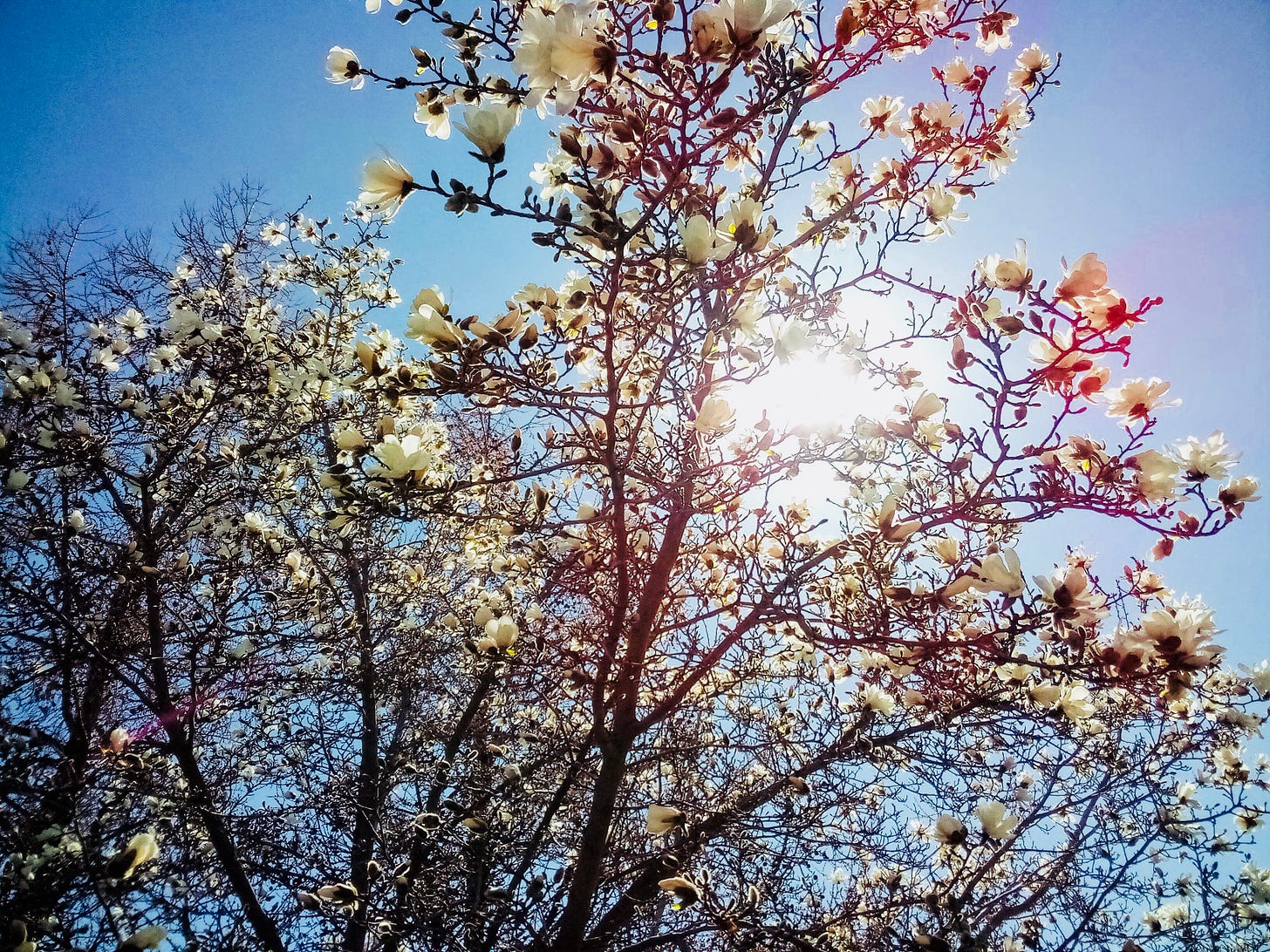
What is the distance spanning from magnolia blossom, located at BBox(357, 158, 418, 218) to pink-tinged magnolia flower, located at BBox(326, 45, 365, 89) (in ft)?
2.20

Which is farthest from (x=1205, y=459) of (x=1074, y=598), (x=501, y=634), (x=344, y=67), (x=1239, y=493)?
(x=344, y=67)

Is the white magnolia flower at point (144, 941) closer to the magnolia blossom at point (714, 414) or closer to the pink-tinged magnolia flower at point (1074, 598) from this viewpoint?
Result: the magnolia blossom at point (714, 414)

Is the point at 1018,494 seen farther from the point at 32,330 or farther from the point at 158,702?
the point at 32,330

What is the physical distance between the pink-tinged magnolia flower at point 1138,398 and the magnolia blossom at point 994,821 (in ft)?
5.19

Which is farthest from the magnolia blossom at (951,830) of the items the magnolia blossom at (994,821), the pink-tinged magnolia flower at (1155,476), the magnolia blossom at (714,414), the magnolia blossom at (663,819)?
the magnolia blossom at (714,414)

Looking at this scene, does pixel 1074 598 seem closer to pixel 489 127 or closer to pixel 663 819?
pixel 663 819

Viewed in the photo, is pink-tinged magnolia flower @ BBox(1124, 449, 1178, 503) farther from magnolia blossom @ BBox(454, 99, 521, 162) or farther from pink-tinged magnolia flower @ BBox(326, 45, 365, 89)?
pink-tinged magnolia flower @ BBox(326, 45, 365, 89)

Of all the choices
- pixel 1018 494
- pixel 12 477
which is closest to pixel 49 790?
pixel 12 477

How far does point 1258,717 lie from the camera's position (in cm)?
411

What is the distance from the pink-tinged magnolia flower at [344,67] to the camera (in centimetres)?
202

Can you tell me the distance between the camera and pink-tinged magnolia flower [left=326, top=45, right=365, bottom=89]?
2.02 metres

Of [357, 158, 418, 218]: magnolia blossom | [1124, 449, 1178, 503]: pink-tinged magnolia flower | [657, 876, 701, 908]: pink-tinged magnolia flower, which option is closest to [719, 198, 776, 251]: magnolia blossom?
[357, 158, 418, 218]: magnolia blossom

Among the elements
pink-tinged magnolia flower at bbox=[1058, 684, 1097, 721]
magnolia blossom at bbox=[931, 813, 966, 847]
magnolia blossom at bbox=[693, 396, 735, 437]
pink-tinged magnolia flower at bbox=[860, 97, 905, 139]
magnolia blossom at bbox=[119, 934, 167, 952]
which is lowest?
magnolia blossom at bbox=[119, 934, 167, 952]

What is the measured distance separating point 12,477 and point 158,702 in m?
1.50
